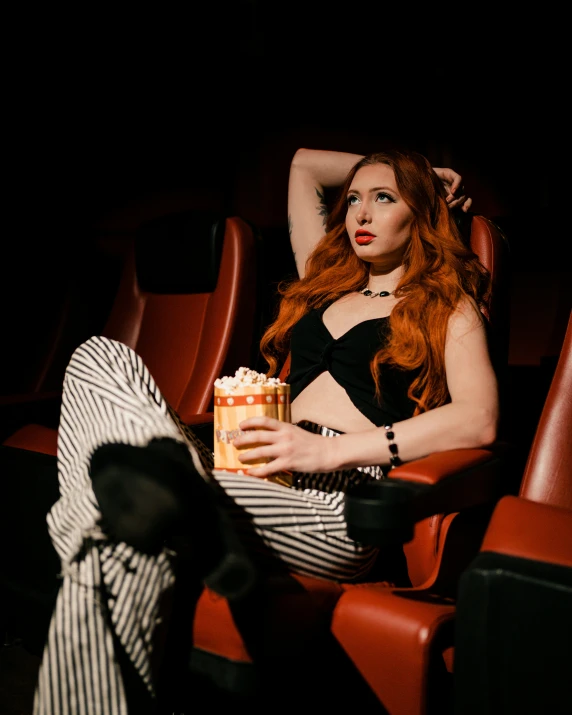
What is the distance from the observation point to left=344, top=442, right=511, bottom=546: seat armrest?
824mm

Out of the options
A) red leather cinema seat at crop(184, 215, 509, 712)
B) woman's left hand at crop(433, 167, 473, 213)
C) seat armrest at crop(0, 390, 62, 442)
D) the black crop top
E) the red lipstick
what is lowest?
red leather cinema seat at crop(184, 215, 509, 712)

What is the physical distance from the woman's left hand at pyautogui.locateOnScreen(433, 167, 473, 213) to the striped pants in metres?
0.76

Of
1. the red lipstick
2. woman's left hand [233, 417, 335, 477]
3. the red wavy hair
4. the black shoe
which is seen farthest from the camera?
the red lipstick

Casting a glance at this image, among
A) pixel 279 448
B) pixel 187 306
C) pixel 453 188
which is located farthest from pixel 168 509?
pixel 187 306

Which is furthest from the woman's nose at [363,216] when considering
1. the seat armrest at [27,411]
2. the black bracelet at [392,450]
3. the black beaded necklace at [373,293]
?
the seat armrest at [27,411]

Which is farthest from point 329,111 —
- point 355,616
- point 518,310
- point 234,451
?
point 355,616

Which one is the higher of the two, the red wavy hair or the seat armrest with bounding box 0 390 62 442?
the red wavy hair

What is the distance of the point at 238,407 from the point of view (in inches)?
41.6

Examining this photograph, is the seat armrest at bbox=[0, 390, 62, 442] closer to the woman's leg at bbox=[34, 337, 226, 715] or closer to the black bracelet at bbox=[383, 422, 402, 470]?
the woman's leg at bbox=[34, 337, 226, 715]

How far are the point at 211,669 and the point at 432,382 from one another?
2.08 ft

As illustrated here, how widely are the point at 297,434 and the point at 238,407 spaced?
10 centimetres

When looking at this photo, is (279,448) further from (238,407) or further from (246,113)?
(246,113)

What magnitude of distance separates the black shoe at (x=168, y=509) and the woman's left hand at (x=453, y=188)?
3.03 ft

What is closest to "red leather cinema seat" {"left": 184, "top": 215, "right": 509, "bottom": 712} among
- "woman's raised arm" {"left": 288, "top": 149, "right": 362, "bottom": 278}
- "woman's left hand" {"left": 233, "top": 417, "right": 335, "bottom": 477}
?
"woman's left hand" {"left": 233, "top": 417, "right": 335, "bottom": 477}
